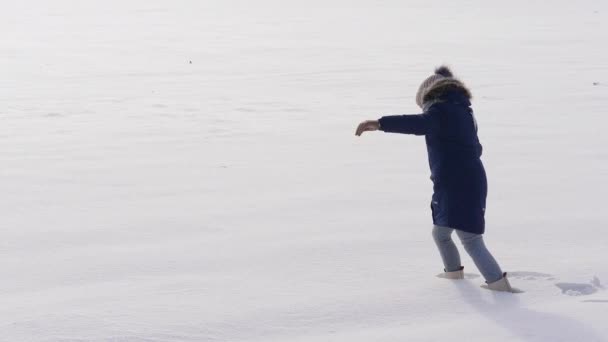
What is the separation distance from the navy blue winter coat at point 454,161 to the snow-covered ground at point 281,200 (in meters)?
0.34

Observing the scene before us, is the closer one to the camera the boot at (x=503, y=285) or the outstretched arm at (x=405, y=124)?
the outstretched arm at (x=405, y=124)

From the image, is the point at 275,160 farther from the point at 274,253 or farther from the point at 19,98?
the point at 19,98

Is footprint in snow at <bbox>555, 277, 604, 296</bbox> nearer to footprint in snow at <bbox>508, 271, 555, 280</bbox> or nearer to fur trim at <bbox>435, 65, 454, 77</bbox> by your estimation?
footprint in snow at <bbox>508, 271, 555, 280</bbox>

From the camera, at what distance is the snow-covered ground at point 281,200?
3932 mm

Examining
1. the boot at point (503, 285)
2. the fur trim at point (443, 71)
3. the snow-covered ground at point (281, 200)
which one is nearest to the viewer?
the snow-covered ground at point (281, 200)

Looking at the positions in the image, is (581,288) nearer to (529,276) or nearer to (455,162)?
(529,276)

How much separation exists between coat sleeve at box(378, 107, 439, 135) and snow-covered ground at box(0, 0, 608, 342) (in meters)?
0.68

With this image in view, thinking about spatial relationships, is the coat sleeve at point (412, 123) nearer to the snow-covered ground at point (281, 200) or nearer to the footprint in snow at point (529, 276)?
the snow-covered ground at point (281, 200)

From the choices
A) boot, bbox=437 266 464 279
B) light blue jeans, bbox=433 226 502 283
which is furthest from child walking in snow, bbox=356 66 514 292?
boot, bbox=437 266 464 279

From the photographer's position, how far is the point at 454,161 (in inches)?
164

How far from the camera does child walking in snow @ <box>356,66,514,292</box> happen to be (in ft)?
13.6

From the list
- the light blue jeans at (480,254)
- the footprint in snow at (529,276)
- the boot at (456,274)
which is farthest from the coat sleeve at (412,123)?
the footprint in snow at (529,276)

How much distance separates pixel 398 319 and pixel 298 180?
281cm

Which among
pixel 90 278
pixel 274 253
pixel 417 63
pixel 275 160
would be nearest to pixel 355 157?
pixel 275 160
